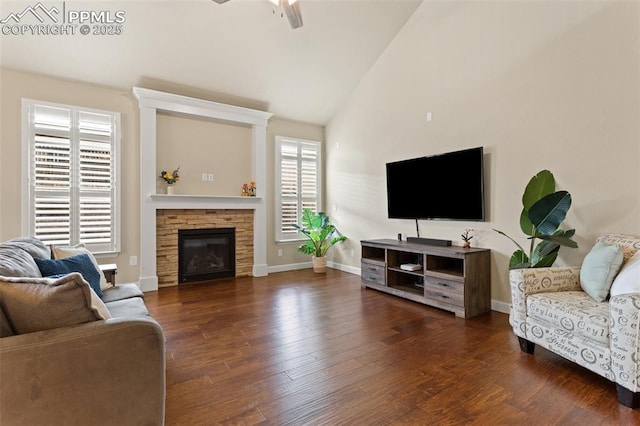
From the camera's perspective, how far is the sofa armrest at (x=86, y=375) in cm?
112

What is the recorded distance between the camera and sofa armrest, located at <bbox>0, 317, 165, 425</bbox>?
112 centimetres

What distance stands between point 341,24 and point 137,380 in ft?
14.9

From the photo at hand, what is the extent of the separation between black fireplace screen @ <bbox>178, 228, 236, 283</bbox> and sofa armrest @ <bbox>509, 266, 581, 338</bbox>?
413 cm

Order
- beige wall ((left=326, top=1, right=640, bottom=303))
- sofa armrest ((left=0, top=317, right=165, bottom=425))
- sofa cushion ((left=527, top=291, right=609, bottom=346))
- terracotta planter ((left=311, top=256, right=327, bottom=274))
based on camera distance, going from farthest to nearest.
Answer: terracotta planter ((left=311, top=256, right=327, bottom=274)), beige wall ((left=326, top=1, right=640, bottom=303)), sofa cushion ((left=527, top=291, right=609, bottom=346)), sofa armrest ((left=0, top=317, right=165, bottom=425))

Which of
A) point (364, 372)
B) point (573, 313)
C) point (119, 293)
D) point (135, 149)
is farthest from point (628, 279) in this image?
point (135, 149)

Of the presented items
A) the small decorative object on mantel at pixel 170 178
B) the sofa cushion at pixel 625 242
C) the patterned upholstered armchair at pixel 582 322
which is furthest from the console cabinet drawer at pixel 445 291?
the small decorative object on mantel at pixel 170 178

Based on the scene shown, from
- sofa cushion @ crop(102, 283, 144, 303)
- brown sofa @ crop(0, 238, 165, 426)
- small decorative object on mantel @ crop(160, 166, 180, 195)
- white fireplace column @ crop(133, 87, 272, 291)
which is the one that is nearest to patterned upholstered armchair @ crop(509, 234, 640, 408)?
brown sofa @ crop(0, 238, 165, 426)

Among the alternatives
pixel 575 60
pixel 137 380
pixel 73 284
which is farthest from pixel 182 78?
pixel 575 60

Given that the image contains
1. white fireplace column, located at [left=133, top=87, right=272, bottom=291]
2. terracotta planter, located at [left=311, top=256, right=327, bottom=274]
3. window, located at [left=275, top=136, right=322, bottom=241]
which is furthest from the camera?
window, located at [left=275, top=136, right=322, bottom=241]

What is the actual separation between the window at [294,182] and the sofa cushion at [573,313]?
4123 mm

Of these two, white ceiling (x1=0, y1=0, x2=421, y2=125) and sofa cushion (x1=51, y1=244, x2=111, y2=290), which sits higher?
white ceiling (x1=0, y1=0, x2=421, y2=125)

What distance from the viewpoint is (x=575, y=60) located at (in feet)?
9.50

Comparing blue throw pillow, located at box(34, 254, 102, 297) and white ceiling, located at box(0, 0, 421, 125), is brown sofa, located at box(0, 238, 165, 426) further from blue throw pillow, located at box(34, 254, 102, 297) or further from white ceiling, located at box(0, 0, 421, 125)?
white ceiling, located at box(0, 0, 421, 125)

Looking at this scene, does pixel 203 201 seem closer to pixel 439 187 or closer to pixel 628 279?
pixel 439 187
